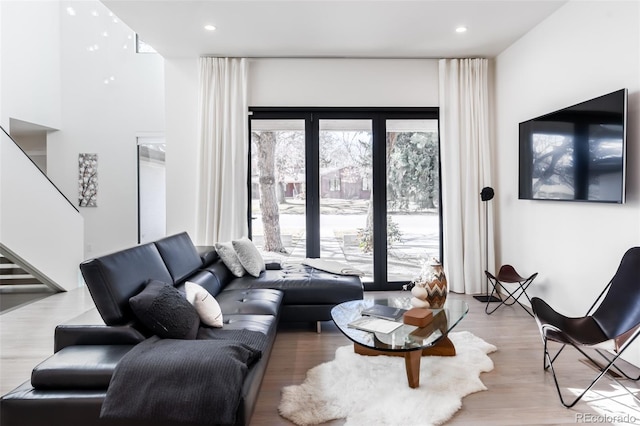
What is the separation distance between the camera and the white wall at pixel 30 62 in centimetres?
524

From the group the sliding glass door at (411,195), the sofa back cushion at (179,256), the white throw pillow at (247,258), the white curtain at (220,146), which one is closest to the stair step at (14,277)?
the white curtain at (220,146)

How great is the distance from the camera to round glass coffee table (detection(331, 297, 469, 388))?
205 cm

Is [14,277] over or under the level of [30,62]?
under

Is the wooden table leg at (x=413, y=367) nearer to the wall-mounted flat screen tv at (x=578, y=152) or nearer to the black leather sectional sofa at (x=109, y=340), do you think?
the black leather sectional sofa at (x=109, y=340)

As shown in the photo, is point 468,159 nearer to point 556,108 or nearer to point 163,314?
point 556,108

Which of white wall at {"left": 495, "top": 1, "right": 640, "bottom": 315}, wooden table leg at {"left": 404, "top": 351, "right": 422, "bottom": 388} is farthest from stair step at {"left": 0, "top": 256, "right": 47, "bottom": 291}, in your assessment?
white wall at {"left": 495, "top": 1, "right": 640, "bottom": 315}

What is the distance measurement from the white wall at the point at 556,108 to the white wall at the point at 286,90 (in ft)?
3.59

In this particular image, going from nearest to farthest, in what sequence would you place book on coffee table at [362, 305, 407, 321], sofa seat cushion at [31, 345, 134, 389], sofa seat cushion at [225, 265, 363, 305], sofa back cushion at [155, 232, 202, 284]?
1. sofa seat cushion at [31, 345, 134, 389]
2. book on coffee table at [362, 305, 407, 321]
3. sofa back cushion at [155, 232, 202, 284]
4. sofa seat cushion at [225, 265, 363, 305]

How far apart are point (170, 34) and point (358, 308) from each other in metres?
3.48

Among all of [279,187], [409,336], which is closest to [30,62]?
[279,187]

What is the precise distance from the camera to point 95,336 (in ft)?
6.24

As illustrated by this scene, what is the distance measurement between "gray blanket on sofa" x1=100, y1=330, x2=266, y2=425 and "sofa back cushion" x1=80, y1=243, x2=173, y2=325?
34 cm

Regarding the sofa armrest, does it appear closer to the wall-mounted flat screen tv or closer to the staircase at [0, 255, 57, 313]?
Answer: the wall-mounted flat screen tv

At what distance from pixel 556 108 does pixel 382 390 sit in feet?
10.3
